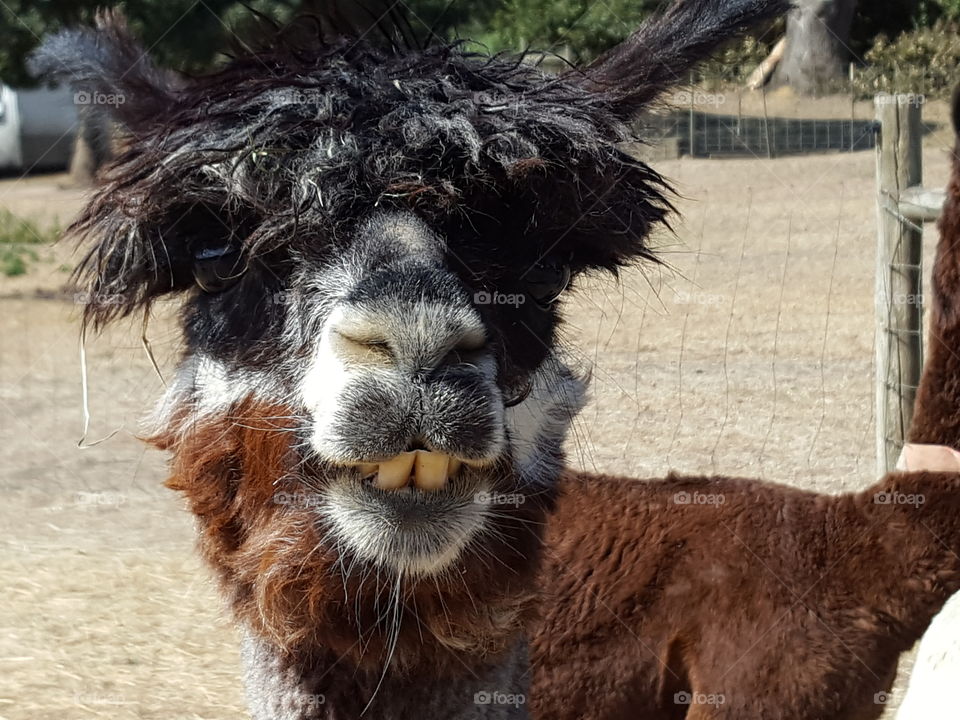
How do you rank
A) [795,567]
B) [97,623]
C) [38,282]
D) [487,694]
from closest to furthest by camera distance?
[487,694] < [795,567] < [97,623] < [38,282]

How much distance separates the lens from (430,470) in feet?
7.16

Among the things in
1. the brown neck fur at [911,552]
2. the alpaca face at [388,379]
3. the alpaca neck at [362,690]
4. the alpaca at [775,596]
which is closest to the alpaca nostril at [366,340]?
the alpaca face at [388,379]

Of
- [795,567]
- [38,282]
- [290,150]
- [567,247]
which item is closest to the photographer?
[290,150]

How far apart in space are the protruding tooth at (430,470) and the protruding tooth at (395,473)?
0.01 m

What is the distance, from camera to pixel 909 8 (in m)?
24.0

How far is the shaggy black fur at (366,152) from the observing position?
2.24 meters

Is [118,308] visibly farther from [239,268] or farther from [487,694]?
[487,694]

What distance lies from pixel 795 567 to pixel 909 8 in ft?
74.2

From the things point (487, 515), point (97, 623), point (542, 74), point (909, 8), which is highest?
point (909, 8)

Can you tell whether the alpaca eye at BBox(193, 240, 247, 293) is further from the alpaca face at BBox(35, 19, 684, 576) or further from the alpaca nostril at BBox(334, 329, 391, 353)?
the alpaca nostril at BBox(334, 329, 391, 353)

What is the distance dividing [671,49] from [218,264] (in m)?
1.02

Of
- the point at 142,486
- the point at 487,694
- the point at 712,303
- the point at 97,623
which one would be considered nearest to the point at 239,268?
the point at 487,694

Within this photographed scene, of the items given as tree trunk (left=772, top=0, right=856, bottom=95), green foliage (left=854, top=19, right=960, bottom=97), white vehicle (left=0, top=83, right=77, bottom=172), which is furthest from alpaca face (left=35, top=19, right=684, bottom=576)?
white vehicle (left=0, top=83, right=77, bottom=172)

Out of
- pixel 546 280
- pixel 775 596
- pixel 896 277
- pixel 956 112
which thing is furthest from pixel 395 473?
pixel 896 277
